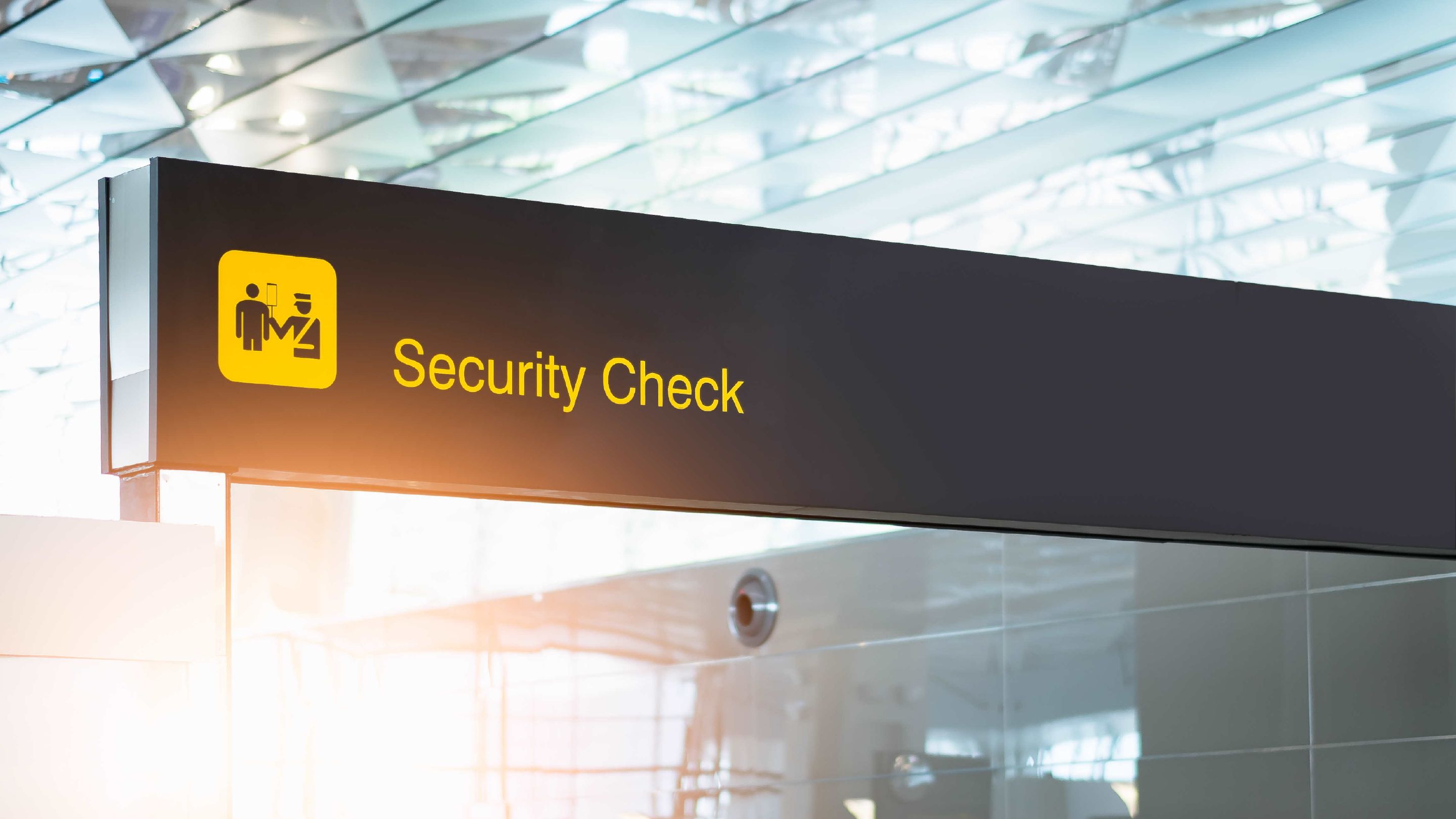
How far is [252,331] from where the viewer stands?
430 centimetres

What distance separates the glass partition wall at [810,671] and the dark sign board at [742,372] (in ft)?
14.3

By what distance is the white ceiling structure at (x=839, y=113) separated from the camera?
9391 mm

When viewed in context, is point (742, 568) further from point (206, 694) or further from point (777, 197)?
point (206, 694)

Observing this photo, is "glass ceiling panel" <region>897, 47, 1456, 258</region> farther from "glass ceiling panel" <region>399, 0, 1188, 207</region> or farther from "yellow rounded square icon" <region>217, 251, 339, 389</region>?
"yellow rounded square icon" <region>217, 251, 339, 389</region>

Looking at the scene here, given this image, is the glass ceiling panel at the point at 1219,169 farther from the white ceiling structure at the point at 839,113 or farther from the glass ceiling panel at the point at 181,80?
the glass ceiling panel at the point at 181,80

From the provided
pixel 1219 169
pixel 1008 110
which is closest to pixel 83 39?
pixel 1008 110

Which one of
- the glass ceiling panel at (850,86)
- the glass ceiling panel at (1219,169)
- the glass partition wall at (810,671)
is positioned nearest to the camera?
the glass ceiling panel at (850,86)

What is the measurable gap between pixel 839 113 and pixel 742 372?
6.35 meters

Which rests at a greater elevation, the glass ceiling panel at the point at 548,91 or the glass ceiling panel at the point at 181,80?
the glass ceiling panel at the point at 181,80

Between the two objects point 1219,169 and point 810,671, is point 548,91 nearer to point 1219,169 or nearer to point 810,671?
point 1219,169

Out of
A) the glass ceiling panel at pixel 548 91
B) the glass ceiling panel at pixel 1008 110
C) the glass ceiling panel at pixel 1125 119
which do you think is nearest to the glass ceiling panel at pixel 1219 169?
the glass ceiling panel at pixel 1125 119

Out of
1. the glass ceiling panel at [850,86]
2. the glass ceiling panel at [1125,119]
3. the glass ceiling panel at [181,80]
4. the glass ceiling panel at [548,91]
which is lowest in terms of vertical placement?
the glass ceiling panel at [1125,119]

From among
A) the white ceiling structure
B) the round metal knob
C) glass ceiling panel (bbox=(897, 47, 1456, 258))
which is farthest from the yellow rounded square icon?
the round metal knob

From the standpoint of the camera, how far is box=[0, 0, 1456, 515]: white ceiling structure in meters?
9.39
